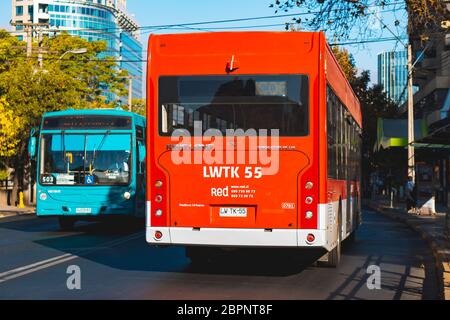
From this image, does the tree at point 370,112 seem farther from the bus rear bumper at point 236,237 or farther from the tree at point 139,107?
the bus rear bumper at point 236,237

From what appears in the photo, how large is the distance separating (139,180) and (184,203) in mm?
9871

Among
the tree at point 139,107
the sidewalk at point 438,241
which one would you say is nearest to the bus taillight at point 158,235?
the sidewalk at point 438,241

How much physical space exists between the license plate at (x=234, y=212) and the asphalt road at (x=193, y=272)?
3.25 ft

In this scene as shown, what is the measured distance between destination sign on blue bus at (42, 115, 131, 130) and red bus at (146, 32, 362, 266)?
365 inches

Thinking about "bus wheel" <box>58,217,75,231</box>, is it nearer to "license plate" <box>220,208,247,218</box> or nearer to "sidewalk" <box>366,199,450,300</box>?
"sidewalk" <box>366,199,450,300</box>

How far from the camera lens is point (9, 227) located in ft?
79.6

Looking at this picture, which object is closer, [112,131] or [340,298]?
[340,298]


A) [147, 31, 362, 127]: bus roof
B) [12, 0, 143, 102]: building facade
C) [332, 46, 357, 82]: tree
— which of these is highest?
[12, 0, 143, 102]: building facade

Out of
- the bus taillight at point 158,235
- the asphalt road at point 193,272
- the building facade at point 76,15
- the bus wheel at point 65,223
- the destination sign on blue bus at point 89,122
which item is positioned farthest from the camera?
the building facade at point 76,15

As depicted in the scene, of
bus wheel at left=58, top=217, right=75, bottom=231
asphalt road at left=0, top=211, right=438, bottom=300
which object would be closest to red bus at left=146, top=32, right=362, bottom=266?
asphalt road at left=0, top=211, right=438, bottom=300

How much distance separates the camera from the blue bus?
816 inches

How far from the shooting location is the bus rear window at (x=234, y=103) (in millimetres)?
11320
